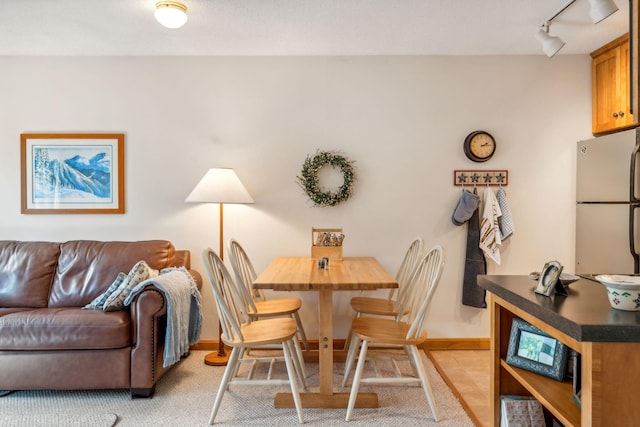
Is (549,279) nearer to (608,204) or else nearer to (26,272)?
(608,204)

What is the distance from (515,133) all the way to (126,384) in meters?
3.35

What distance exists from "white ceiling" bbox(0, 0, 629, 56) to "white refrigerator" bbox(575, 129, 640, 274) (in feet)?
2.74

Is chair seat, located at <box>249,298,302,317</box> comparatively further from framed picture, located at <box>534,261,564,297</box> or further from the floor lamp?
framed picture, located at <box>534,261,564,297</box>

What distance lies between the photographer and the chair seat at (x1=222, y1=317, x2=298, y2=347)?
2.19 m

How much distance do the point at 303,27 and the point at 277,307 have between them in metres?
1.94

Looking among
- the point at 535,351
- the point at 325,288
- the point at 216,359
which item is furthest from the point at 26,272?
the point at 535,351

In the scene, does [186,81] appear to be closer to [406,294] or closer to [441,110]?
[441,110]

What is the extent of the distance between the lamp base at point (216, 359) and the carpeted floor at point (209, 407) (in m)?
0.25

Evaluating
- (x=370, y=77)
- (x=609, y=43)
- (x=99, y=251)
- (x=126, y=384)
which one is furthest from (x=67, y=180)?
(x=609, y=43)

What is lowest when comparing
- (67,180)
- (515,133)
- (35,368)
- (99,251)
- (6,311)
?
(35,368)

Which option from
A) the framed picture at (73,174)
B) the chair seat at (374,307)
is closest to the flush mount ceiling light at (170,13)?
the framed picture at (73,174)

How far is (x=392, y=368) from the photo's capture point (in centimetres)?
292

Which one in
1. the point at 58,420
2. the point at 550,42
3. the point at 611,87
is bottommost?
the point at 58,420

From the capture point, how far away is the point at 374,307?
2875 mm
